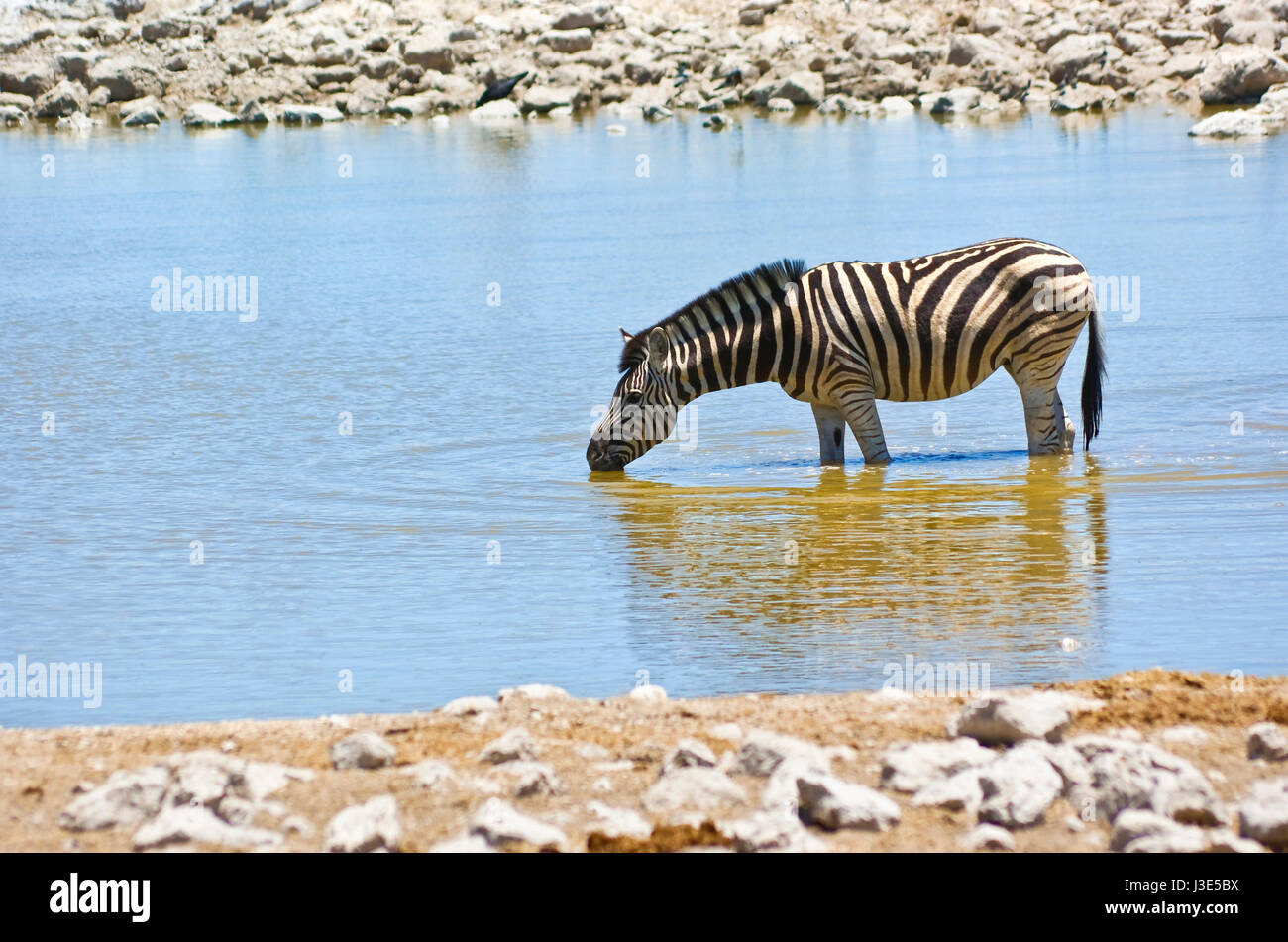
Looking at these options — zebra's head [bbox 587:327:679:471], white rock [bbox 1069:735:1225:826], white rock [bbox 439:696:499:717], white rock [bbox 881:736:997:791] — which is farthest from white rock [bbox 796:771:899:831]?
zebra's head [bbox 587:327:679:471]

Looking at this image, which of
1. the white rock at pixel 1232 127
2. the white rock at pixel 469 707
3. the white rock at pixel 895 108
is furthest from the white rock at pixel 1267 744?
the white rock at pixel 895 108

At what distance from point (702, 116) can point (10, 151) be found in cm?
2040

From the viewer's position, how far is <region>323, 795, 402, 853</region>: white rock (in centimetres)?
539

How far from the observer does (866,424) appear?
41.8 feet

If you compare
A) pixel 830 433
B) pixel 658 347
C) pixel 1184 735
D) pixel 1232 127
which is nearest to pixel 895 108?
pixel 1232 127

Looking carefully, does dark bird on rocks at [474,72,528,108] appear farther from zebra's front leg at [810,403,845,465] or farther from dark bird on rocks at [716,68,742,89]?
zebra's front leg at [810,403,845,465]

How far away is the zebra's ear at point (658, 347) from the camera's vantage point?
12586 mm

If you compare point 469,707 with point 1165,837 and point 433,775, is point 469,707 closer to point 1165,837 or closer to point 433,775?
point 433,775

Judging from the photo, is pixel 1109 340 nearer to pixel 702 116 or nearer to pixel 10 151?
pixel 702 116

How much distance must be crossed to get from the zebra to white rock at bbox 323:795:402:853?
7293mm

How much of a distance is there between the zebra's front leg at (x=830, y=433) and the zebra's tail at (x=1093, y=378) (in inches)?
69.9
